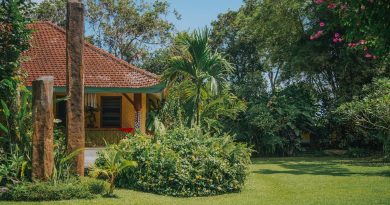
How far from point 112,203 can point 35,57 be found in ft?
32.4

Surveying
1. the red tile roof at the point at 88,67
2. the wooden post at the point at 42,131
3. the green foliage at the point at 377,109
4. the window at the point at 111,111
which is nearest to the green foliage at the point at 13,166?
the wooden post at the point at 42,131

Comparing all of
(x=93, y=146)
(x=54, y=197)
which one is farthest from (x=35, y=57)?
(x=54, y=197)

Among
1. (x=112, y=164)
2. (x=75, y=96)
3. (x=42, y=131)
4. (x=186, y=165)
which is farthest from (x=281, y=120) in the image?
(x=42, y=131)

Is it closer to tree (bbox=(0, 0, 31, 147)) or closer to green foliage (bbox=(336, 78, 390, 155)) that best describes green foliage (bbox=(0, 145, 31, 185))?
tree (bbox=(0, 0, 31, 147))

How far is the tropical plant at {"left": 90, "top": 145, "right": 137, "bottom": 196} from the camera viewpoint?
34.8ft

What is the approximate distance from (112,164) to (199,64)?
177 inches

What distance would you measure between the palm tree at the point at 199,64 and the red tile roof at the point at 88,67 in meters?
2.74

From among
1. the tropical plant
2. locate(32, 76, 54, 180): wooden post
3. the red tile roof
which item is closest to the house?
the red tile roof

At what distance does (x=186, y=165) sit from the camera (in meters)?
11.3

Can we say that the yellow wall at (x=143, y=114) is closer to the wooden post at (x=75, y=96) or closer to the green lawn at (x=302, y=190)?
the green lawn at (x=302, y=190)

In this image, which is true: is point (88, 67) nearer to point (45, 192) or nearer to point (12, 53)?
point (12, 53)

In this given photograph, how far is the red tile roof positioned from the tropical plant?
4797 millimetres

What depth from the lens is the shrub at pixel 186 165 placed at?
1114 cm

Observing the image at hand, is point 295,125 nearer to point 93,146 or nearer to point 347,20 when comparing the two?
point 93,146
